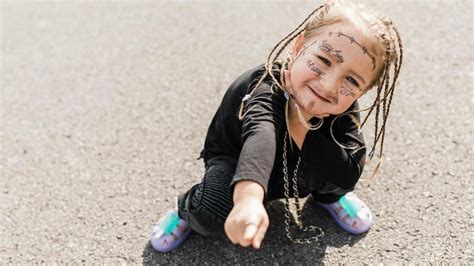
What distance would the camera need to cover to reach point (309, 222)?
2330mm

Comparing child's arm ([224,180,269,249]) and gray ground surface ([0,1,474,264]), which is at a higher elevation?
child's arm ([224,180,269,249])

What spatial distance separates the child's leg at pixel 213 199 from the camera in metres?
2.05

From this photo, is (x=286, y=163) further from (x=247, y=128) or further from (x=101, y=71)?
(x=101, y=71)

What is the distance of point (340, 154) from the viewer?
189cm

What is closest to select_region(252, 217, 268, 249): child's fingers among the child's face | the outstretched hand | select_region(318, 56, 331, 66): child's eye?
the outstretched hand

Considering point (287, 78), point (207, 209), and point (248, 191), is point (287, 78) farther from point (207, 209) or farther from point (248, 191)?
point (207, 209)

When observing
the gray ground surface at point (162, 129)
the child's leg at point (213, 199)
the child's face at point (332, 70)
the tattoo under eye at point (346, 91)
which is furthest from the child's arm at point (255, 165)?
the gray ground surface at point (162, 129)

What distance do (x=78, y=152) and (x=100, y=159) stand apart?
0.14m

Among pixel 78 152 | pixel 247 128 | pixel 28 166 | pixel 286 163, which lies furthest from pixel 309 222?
pixel 28 166

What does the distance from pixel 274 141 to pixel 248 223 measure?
1.15ft

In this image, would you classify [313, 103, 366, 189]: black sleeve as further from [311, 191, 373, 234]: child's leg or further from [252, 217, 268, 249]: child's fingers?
[252, 217, 268, 249]: child's fingers

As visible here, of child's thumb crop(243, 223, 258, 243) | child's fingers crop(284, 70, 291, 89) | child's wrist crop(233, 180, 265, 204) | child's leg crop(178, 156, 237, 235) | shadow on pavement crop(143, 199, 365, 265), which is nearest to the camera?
child's thumb crop(243, 223, 258, 243)

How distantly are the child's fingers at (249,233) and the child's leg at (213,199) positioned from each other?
612 mm

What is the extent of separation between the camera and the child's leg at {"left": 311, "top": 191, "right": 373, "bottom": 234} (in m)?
2.26
